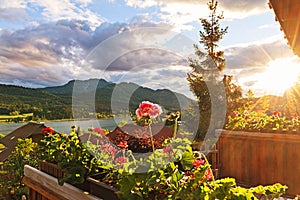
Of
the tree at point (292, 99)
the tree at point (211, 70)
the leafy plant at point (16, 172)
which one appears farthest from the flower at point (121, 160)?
the tree at point (211, 70)

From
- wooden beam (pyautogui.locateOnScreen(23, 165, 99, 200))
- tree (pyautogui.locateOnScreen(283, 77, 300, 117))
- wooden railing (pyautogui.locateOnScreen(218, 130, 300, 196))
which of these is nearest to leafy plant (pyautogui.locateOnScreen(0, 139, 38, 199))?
wooden beam (pyautogui.locateOnScreen(23, 165, 99, 200))

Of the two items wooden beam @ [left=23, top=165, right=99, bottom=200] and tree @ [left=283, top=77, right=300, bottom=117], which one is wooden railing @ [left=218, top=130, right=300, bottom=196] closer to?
tree @ [left=283, top=77, right=300, bottom=117]

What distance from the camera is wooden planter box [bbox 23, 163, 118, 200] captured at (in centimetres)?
158

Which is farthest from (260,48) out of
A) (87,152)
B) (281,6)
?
(87,152)

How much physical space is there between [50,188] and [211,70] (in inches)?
383

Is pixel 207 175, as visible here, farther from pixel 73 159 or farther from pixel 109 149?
pixel 73 159

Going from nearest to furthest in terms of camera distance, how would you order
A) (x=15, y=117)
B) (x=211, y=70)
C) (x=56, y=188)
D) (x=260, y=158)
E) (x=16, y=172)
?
(x=56, y=188), (x=260, y=158), (x=15, y=117), (x=16, y=172), (x=211, y=70)

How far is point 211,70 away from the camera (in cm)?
1123

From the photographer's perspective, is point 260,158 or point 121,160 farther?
point 260,158

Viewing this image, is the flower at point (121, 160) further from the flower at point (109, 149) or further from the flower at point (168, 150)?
the flower at point (168, 150)

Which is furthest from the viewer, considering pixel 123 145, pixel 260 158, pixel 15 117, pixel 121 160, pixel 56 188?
pixel 15 117

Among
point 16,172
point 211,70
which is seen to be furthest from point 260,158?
point 211,70

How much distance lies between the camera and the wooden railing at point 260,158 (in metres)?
3.70

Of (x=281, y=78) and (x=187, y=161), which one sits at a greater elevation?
(x=281, y=78)
